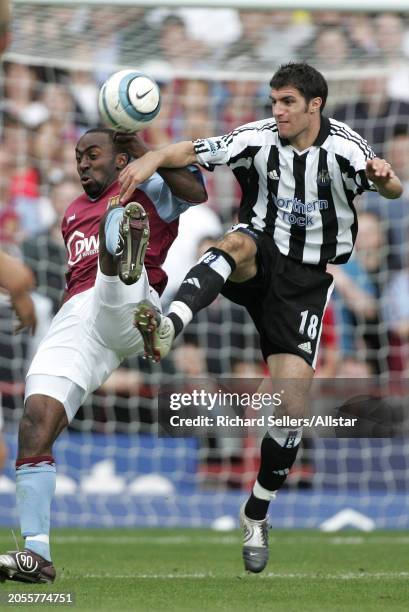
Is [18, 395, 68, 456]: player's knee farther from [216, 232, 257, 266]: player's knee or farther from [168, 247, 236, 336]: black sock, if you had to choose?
[216, 232, 257, 266]: player's knee

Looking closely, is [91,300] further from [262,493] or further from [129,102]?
[262,493]

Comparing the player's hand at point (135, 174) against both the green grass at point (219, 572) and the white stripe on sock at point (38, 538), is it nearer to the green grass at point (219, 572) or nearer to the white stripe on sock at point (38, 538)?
the white stripe on sock at point (38, 538)

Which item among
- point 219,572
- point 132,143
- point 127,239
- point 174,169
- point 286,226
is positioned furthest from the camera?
point 219,572

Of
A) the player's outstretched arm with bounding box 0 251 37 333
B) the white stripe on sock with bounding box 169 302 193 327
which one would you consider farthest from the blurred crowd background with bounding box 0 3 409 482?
the player's outstretched arm with bounding box 0 251 37 333

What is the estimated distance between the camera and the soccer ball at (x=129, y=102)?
7.06m

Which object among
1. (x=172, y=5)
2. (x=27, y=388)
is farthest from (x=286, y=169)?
(x=172, y=5)

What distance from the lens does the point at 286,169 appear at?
7.49 metres

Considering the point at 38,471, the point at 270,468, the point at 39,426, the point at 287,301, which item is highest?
the point at 287,301

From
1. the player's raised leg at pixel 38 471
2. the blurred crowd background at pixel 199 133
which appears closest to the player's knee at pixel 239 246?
the player's raised leg at pixel 38 471

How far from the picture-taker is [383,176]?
681 cm

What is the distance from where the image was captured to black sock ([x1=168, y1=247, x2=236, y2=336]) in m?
6.79

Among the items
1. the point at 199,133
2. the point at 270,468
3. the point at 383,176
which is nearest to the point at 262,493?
the point at 270,468

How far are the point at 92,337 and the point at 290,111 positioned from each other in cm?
167

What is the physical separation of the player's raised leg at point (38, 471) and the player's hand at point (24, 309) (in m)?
0.54
